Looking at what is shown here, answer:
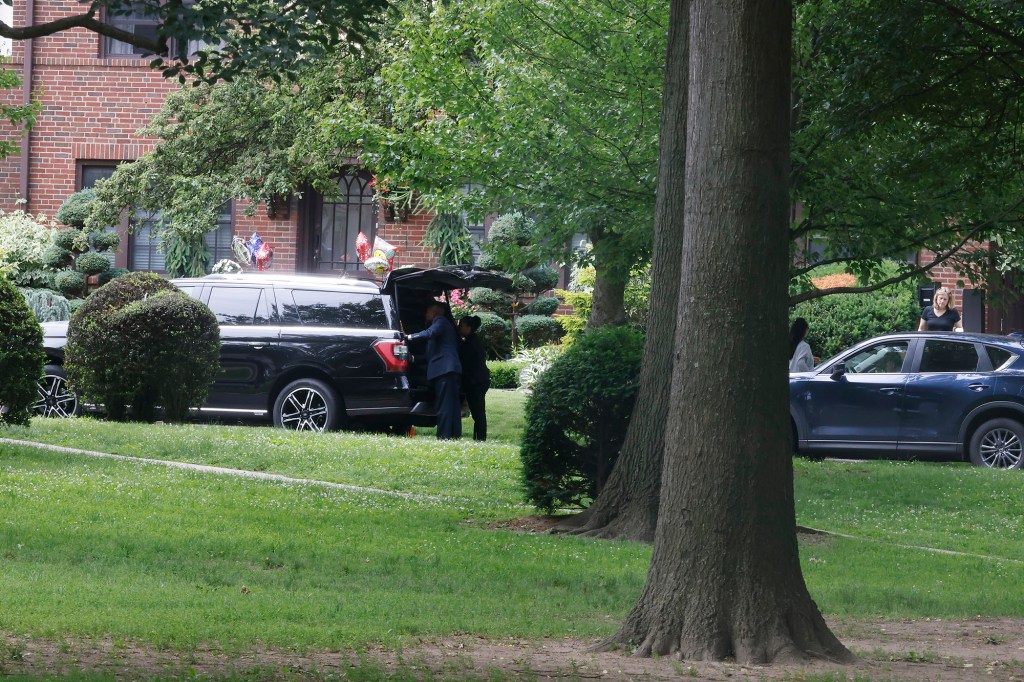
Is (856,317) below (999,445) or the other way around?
the other way around

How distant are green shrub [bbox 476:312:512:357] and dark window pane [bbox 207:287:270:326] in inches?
361

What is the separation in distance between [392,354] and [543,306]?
35.3 feet

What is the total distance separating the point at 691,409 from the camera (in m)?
6.30

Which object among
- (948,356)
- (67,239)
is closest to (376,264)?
(67,239)

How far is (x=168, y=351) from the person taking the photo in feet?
51.1

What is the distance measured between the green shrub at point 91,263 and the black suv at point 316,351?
980 cm

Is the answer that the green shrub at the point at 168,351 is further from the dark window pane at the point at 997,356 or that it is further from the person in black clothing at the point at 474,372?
the dark window pane at the point at 997,356

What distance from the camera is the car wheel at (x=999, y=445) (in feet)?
50.2

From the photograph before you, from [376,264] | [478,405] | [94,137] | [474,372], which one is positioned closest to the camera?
[474,372]

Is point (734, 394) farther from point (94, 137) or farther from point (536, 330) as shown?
point (94, 137)

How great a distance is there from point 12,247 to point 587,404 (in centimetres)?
1844


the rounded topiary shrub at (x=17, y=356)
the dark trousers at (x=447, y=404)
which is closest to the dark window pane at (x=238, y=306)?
the dark trousers at (x=447, y=404)

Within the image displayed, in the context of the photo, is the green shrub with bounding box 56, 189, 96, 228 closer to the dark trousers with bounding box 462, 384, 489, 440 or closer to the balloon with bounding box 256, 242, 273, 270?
the balloon with bounding box 256, 242, 273, 270

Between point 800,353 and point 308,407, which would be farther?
point 800,353
